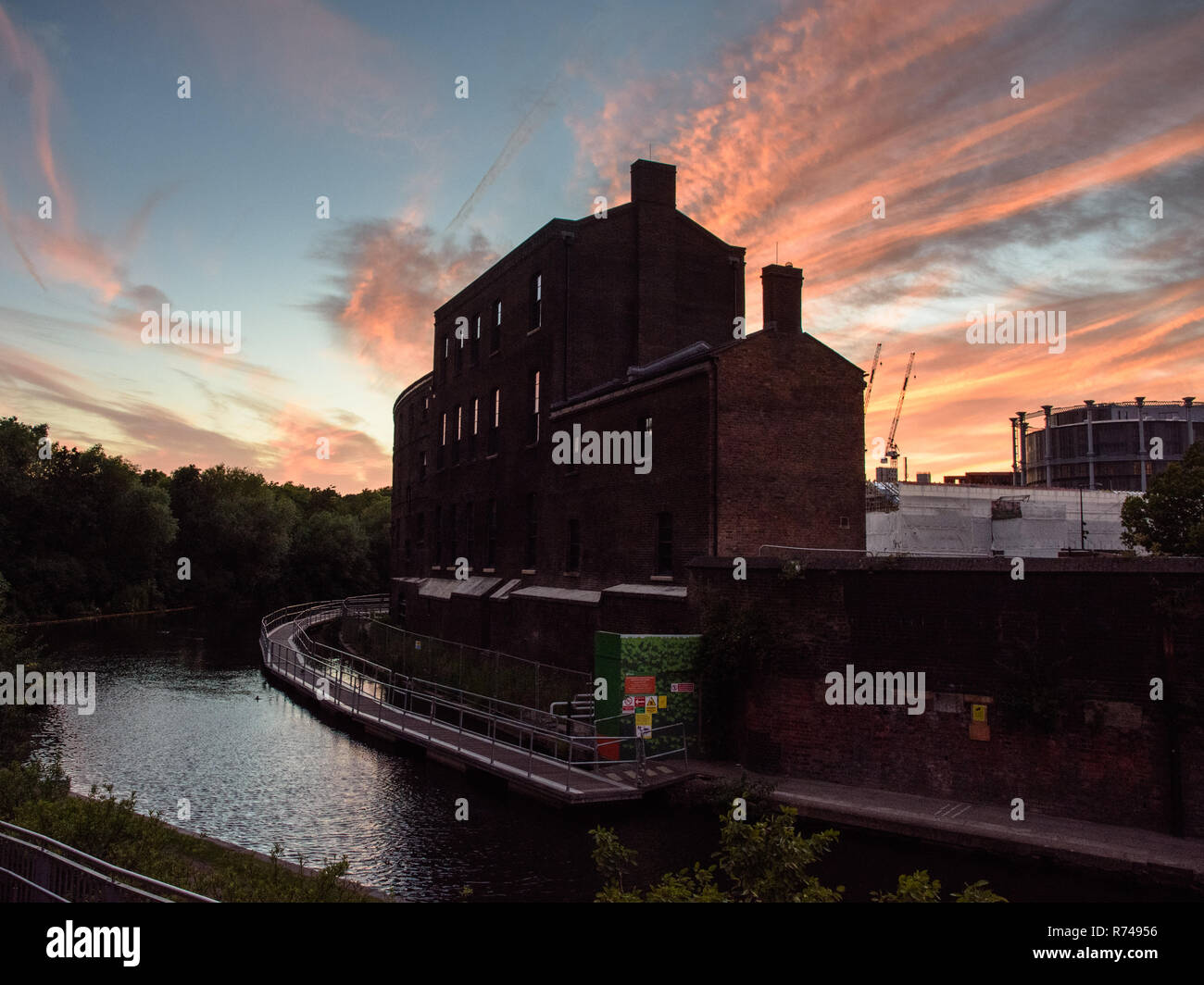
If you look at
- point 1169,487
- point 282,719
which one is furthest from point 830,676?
point 1169,487

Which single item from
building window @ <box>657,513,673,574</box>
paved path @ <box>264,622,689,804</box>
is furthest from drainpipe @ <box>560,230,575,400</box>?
paved path @ <box>264,622,689,804</box>

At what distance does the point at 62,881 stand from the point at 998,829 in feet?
39.9

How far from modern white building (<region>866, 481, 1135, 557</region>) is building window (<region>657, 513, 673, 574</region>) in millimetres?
22582

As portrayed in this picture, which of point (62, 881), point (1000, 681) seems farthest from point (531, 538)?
point (62, 881)

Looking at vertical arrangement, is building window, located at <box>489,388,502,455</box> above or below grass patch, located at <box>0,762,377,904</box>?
above

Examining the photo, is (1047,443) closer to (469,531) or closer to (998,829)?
(469,531)

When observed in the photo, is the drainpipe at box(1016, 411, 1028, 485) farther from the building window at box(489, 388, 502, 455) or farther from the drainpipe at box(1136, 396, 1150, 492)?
the building window at box(489, 388, 502, 455)

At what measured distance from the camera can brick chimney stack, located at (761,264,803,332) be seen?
2325 centimetres

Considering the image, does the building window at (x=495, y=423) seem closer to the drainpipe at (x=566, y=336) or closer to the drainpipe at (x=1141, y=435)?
the drainpipe at (x=566, y=336)

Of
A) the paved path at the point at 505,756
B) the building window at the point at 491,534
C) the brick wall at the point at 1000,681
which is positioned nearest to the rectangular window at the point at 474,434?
the building window at the point at 491,534

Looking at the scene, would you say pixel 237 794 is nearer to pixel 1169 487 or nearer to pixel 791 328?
pixel 791 328

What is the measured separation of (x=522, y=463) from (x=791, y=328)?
1170cm

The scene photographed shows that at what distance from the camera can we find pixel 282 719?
28.0 metres
